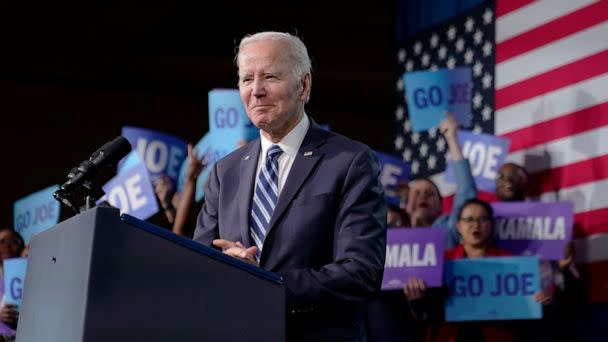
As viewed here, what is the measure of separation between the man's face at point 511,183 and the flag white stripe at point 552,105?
2.23ft

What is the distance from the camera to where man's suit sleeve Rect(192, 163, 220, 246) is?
209 cm

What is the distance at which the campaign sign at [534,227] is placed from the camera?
16.3 feet

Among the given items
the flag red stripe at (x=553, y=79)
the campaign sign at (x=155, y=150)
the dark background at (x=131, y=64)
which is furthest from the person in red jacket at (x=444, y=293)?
the dark background at (x=131, y=64)

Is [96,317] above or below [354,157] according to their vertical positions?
below

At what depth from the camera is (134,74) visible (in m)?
9.11

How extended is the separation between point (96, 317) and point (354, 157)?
0.68 metres

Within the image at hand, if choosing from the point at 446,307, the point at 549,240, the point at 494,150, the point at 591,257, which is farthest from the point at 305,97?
the point at 591,257

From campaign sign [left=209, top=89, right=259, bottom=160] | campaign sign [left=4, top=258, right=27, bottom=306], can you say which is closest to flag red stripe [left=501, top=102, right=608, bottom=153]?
campaign sign [left=209, top=89, right=259, bottom=160]

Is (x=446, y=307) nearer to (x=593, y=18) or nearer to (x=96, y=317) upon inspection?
(x=593, y=18)

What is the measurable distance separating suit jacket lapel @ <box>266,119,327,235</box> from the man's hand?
97 millimetres

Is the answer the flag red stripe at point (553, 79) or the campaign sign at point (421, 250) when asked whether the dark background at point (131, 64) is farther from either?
the campaign sign at point (421, 250)

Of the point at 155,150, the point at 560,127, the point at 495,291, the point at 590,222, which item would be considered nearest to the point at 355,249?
the point at 495,291

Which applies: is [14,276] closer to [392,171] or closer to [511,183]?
[392,171]

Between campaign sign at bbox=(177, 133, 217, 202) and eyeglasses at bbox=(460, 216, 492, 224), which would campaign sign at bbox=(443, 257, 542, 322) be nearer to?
eyeglasses at bbox=(460, 216, 492, 224)
